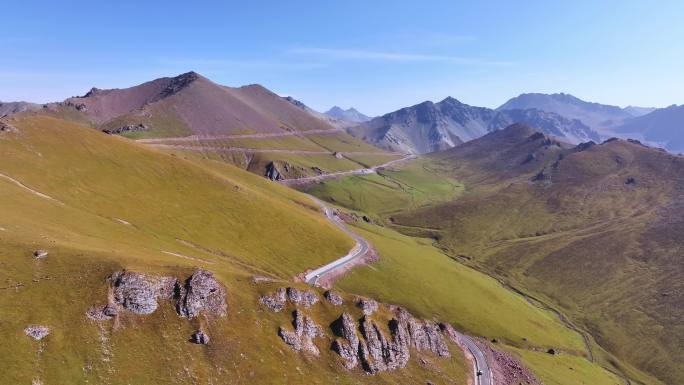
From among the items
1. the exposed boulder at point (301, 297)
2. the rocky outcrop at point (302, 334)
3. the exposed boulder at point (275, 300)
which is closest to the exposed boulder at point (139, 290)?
the exposed boulder at point (275, 300)

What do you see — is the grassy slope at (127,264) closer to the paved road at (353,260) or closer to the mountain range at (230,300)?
the mountain range at (230,300)

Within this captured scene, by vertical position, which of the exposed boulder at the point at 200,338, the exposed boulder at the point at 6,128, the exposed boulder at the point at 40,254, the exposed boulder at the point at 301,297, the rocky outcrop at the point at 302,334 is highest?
the exposed boulder at the point at 6,128

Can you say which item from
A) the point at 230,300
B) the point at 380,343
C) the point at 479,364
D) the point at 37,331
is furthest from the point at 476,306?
the point at 37,331

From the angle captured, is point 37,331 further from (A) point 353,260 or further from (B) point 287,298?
(A) point 353,260

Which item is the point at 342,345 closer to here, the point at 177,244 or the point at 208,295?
the point at 208,295

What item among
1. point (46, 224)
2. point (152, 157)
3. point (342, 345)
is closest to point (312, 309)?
point (342, 345)
